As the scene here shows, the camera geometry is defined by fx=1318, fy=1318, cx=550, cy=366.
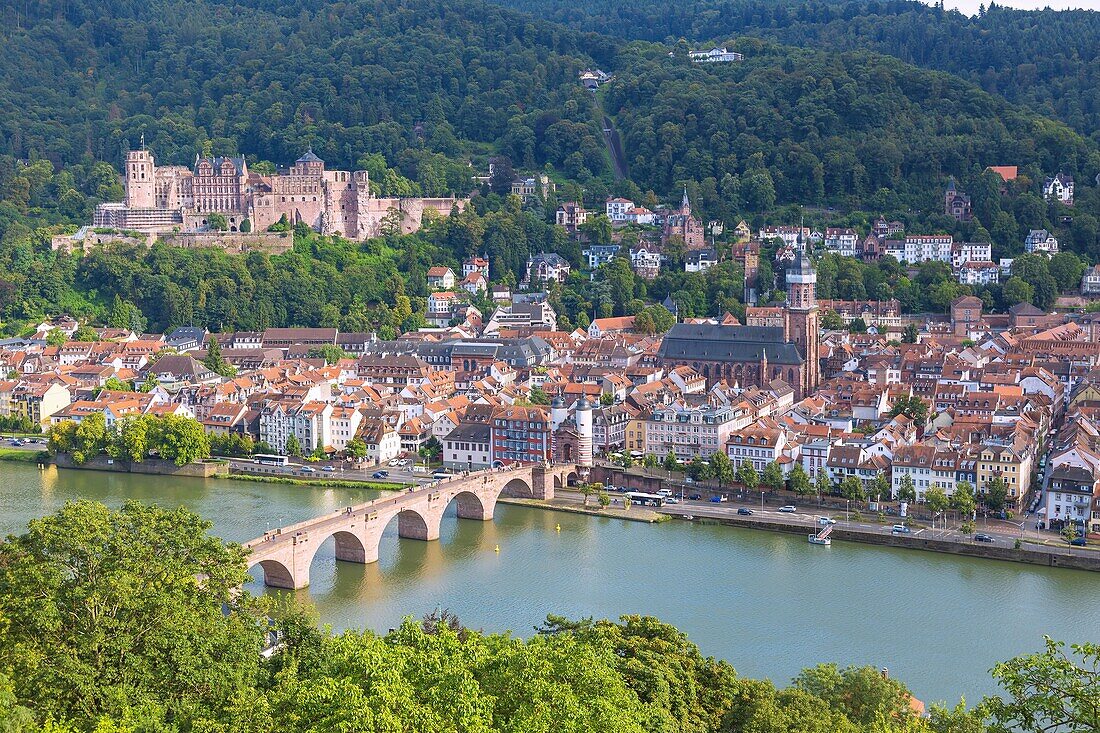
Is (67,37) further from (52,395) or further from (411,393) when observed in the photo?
(411,393)

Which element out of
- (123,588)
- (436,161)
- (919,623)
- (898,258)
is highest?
(436,161)

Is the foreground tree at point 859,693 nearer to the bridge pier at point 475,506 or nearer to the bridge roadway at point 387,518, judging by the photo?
the bridge roadway at point 387,518

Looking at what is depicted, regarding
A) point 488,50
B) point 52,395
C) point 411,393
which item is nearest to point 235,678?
point 411,393

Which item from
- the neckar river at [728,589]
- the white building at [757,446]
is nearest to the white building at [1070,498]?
the neckar river at [728,589]

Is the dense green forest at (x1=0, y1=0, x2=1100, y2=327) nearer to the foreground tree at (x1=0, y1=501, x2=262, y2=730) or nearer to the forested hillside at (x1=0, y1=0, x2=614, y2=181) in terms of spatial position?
the forested hillside at (x1=0, y1=0, x2=614, y2=181)

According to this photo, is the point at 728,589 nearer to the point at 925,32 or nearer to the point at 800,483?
the point at 800,483

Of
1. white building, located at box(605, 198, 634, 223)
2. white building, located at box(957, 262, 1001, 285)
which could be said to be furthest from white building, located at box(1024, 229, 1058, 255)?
white building, located at box(605, 198, 634, 223)

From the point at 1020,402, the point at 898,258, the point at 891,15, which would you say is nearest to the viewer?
the point at 1020,402
